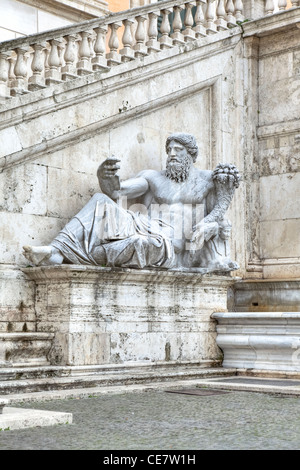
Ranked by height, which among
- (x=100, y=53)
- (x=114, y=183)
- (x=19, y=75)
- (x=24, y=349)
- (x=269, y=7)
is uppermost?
(x=269, y=7)

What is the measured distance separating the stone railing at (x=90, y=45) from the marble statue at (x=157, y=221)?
3.91 feet

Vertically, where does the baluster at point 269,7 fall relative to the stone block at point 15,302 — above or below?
above

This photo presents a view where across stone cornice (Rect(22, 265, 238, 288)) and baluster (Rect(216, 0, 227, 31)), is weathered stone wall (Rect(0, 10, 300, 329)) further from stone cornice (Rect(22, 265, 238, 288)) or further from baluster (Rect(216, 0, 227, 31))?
stone cornice (Rect(22, 265, 238, 288))

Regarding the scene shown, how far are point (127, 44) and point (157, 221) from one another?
89.1 inches

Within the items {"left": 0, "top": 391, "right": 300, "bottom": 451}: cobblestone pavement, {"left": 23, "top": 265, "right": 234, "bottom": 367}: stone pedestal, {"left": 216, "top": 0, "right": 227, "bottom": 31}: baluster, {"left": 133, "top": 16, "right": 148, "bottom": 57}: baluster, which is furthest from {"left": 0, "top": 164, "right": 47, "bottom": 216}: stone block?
{"left": 216, "top": 0, "right": 227, "bottom": 31}: baluster

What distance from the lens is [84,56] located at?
9.80m

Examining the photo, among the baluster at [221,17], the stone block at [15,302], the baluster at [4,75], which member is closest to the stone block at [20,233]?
the stone block at [15,302]

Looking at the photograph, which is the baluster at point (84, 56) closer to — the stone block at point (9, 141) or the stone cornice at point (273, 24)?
the stone block at point (9, 141)

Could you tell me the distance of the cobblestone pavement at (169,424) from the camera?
5.04 meters

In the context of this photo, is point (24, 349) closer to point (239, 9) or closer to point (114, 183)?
point (114, 183)

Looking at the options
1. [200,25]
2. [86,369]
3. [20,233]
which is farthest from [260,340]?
[200,25]

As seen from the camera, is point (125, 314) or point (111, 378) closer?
point (111, 378)

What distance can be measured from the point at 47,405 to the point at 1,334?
1.51 metres
